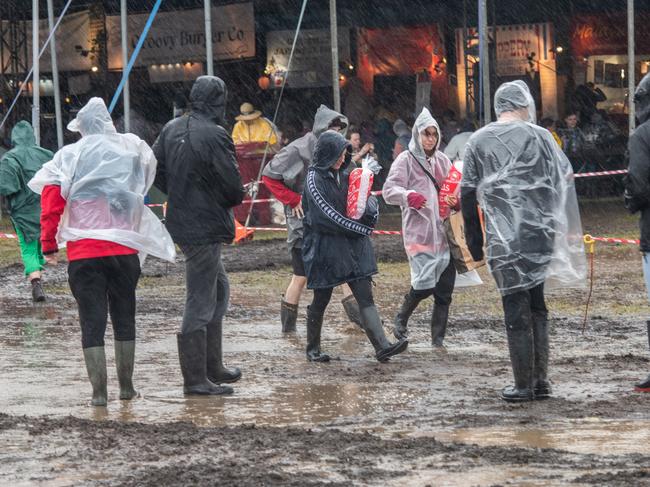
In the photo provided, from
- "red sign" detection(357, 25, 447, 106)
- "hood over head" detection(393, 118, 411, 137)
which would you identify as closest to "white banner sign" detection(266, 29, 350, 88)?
"red sign" detection(357, 25, 447, 106)

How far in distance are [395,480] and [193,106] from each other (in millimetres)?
3125

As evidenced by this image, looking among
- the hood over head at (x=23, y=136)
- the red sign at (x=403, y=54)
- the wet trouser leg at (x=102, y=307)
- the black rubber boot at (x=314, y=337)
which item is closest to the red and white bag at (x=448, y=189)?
the black rubber boot at (x=314, y=337)

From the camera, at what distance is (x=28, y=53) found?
82.8 ft

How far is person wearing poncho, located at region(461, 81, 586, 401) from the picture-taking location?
293 inches

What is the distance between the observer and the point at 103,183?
767 cm

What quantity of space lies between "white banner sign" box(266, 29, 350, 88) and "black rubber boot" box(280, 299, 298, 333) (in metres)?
15.4

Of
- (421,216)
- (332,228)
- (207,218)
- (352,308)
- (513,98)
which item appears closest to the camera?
(513,98)

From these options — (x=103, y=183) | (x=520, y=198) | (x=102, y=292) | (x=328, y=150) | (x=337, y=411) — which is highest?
(x=328, y=150)

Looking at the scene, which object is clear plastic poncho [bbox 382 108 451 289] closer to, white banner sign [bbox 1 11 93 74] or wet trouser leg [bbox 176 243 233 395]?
wet trouser leg [bbox 176 243 233 395]

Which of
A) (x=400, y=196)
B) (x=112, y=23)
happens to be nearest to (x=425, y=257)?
(x=400, y=196)

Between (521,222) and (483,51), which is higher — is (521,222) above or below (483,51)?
below

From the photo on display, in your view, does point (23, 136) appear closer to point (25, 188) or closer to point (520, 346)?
point (25, 188)

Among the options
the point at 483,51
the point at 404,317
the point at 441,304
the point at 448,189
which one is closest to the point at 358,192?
the point at 448,189

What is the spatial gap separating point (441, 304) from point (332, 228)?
1.37 m
